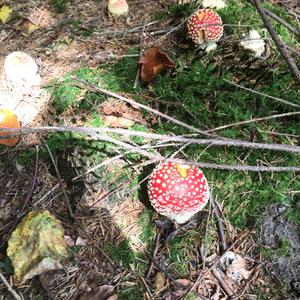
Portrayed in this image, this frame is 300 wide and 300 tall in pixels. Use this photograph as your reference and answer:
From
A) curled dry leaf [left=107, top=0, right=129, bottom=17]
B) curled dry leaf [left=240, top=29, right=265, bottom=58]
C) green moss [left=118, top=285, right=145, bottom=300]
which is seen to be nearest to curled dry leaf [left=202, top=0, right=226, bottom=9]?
curled dry leaf [left=240, top=29, right=265, bottom=58]

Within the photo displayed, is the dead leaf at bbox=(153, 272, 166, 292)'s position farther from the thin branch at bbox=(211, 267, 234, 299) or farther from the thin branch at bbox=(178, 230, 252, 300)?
the thin branch at bbox=(211, 267, 234, 299)

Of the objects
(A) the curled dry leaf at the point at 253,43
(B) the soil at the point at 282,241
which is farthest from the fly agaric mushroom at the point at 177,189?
(A) the curled dry leaf at the point at 253,43

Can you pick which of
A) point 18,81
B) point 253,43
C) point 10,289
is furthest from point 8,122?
point 253,43

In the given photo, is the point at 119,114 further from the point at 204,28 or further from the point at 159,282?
the point at 159,282

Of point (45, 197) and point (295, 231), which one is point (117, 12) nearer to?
point (45, 197)

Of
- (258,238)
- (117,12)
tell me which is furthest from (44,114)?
(258,238)
